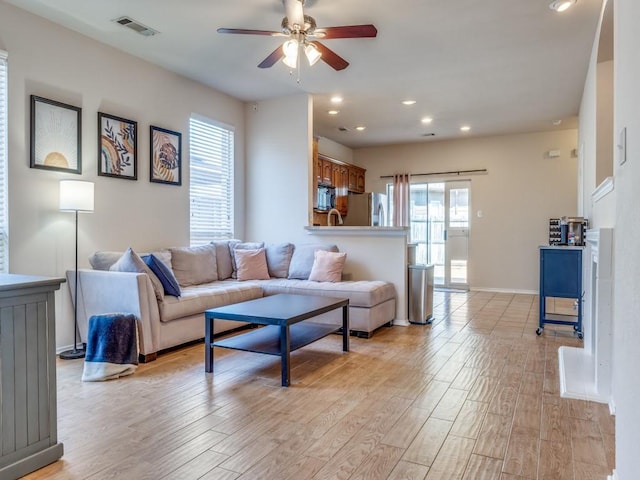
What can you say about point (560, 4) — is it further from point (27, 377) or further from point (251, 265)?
point (27, 377)

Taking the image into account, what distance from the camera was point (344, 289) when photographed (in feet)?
14.3

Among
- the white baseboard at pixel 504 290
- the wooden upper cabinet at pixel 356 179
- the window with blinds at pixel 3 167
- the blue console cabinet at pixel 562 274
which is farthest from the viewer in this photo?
the wooden upper cabinet at pixel 356 179

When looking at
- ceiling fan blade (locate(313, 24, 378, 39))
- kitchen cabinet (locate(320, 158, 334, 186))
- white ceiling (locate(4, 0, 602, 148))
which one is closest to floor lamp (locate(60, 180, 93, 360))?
white ceiling (locate(4, 0, 602, 148))

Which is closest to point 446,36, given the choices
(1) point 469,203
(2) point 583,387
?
(2) point 583,387

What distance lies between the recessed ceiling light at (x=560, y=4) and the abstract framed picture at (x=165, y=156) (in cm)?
375

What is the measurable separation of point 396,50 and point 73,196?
3125mm

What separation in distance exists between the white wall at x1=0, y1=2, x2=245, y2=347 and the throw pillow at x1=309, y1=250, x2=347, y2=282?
154 centimetres

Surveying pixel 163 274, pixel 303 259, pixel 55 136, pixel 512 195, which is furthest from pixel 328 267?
pixel 512 195

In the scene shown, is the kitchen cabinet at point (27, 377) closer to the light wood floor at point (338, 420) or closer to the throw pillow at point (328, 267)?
the light wood floor at point (338, 420)

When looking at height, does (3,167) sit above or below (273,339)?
above

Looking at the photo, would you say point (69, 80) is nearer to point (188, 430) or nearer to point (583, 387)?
point (188, 430)

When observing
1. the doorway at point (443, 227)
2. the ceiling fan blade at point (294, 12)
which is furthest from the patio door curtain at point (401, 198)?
the ceiling fan blade at point (294, 12)

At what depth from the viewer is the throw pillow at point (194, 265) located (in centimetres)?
445

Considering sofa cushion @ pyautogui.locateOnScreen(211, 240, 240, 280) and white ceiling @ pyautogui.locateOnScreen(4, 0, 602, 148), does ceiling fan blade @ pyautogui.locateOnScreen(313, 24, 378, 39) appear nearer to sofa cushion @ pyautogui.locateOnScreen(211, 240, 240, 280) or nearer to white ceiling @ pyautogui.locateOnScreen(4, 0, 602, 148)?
white ceiling @ pyautogui.locateOnScreen(4, 0, 602, 148)
